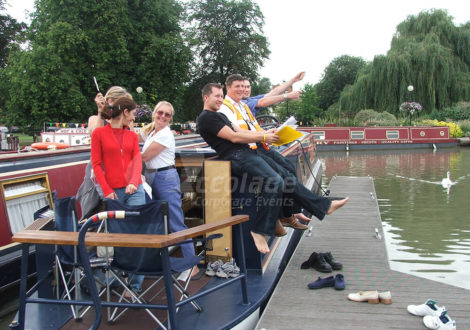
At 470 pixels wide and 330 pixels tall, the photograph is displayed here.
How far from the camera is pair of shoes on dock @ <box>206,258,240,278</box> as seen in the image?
3.86 meters

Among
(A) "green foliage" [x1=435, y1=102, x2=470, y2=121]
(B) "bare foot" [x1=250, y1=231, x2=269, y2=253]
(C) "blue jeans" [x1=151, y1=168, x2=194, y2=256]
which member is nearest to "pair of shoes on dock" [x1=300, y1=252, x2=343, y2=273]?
(B) "bare foot" [x1=250, y1=231, x2=269, y2=253]

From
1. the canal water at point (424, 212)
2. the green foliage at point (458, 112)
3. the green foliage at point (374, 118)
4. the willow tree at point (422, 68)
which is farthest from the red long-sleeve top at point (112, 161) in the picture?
the green foliage at point (458, 112)

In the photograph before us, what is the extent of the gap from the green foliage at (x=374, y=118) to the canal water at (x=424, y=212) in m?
8.15

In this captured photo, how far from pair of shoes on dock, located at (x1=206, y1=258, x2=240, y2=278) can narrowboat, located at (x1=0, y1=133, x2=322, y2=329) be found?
0.06 metres

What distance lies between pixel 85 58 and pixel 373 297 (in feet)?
69.7

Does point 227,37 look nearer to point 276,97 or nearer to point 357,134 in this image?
point 357,134

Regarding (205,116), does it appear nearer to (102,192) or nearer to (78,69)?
(102,192)

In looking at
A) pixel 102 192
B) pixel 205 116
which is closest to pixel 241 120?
pixel 205 116

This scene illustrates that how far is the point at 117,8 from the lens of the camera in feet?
71.3

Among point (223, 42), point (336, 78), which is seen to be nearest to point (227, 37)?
point (223, 42)

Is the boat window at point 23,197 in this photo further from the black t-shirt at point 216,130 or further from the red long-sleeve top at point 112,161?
the black t-shirt at point 216,130

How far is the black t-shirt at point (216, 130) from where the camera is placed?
12.6 ft

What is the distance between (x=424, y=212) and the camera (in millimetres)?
9297

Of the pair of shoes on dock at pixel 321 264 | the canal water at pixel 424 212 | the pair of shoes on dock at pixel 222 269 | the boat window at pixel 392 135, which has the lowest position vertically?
the canal water at pixel 424 212
